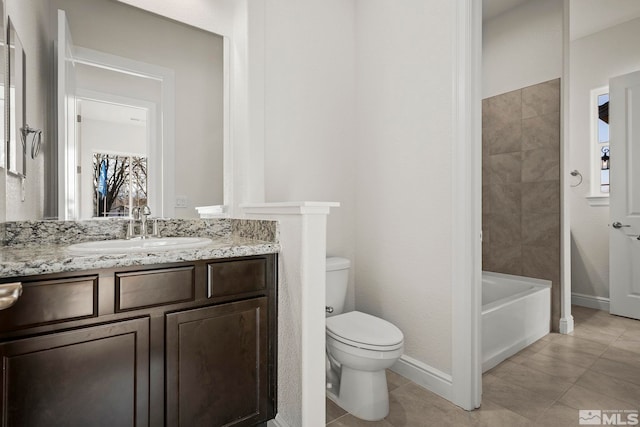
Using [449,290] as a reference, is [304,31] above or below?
above

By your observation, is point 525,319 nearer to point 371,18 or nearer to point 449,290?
point 449,290

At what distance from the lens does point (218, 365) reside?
1.31 m

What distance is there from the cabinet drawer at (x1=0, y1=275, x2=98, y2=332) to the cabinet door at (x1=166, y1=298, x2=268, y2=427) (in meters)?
0.27

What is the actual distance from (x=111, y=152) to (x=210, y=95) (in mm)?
623

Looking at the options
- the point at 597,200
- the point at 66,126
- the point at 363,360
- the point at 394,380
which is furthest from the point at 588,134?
the point at 66,126

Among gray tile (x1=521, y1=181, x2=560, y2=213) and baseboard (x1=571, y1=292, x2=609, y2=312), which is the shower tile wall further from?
baseboard (x1=571, y1=292, x2=609, y2=312)

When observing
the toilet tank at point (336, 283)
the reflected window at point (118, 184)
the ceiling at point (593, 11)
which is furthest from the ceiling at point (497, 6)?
the reflected window at point (118, 184)

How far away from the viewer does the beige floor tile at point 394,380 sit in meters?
1.91

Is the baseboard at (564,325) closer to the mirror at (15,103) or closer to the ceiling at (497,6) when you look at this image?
the ceiling at (497,6)

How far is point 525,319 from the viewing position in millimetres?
2432

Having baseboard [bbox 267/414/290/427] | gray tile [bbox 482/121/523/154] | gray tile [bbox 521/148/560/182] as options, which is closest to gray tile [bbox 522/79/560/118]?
gray tile [bbox 482/121/523/154]

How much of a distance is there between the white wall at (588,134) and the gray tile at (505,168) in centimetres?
91

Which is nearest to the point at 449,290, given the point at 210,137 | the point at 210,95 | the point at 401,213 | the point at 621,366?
the point at 401,213

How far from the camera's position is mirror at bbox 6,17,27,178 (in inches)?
47.2
